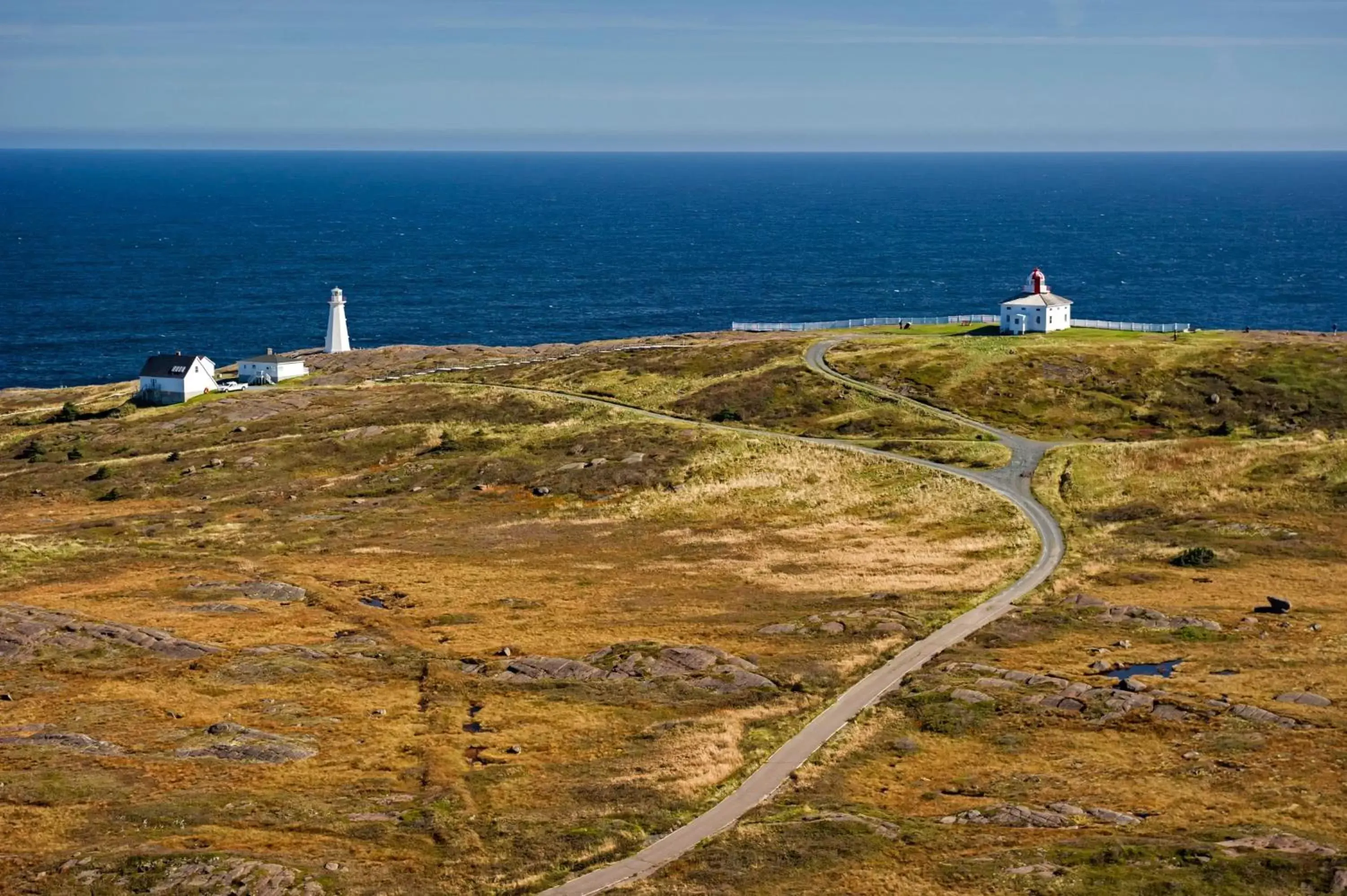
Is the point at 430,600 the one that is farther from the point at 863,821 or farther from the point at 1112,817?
the point at 1112,817

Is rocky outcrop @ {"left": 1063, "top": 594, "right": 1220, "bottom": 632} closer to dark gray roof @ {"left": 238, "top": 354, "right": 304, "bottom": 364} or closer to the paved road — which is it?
the paved road

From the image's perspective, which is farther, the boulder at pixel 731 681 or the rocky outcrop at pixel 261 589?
the rocky outcrop at pixel 261 589

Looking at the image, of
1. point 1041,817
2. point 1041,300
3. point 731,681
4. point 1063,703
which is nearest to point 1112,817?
point 1041,817

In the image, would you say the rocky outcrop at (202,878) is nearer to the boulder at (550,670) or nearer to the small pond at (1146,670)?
the boulder at (550,670)

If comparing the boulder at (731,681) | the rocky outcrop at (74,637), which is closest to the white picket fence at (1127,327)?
the boulder at (731,681)

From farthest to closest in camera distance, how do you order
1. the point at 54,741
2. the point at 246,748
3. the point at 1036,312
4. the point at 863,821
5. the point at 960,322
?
the point at 960,322 → the point at 1036,312 → the point at 54,741 → the point at 246,748 → the point at 863,821

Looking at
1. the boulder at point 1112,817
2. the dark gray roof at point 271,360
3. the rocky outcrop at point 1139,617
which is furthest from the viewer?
the dark gray roof at point 271,360

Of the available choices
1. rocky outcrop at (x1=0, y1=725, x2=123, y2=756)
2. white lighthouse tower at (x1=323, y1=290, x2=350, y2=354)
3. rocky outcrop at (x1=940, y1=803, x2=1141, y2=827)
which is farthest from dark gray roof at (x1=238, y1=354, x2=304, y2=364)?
rocky outcrop at (x1=940, y1=803, x2=1141, y2=827)
